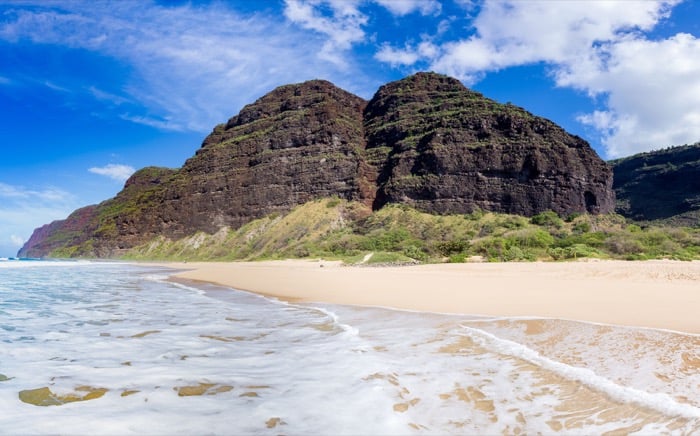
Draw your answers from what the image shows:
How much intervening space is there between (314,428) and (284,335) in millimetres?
3783

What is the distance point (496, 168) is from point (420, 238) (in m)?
18.3

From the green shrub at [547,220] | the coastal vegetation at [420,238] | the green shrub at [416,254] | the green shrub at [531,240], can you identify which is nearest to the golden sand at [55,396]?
the coastal vegetation at [420,238]

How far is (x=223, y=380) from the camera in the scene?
4.32 meters

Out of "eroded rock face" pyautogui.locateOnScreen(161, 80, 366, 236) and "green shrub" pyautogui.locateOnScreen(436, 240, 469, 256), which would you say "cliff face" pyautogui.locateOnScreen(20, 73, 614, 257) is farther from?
"green shrub" pyautogui.locateOnScreen(436, 240, 469, 256)

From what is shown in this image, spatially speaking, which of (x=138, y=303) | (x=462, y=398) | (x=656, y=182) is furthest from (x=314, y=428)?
(x=656, y=182)

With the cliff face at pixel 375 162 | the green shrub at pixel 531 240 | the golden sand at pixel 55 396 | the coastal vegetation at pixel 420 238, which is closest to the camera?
the golden sand at pixel 55 396

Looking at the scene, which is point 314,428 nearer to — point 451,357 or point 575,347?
point 451,357

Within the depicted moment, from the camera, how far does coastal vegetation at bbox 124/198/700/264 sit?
87.1 ft

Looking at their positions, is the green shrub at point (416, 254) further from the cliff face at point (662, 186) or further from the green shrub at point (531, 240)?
the cliff face at point (662, 186)

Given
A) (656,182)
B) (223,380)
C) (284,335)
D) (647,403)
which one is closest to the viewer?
(647,403)

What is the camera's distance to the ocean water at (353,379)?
3143 mm

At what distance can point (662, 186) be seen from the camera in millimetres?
84750

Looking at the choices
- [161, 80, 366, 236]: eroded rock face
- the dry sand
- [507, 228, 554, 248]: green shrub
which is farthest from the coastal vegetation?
the dry sand

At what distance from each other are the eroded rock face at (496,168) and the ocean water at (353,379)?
170ft
